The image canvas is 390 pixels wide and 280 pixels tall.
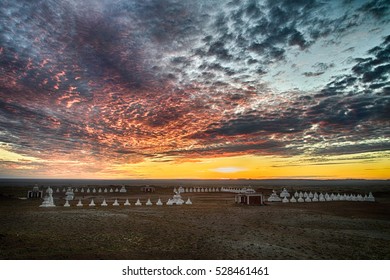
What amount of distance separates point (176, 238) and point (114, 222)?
9.64 meters

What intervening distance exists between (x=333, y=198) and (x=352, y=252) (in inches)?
1742

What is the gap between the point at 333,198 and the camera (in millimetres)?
55812

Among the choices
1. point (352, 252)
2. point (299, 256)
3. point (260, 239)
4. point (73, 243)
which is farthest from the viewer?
point (260, 239)

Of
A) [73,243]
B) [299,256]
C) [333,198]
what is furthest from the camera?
[333,198]

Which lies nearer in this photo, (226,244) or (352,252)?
(352,252)

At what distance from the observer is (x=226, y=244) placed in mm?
17750

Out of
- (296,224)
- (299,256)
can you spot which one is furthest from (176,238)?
(296,224)
